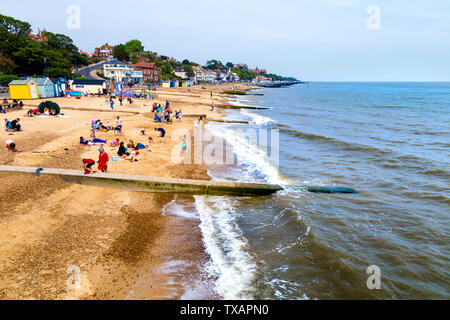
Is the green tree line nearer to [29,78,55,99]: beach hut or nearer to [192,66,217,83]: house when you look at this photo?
[29,78,55,99]: beach hut

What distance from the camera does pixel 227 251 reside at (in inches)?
354

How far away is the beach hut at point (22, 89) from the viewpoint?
35.0 m

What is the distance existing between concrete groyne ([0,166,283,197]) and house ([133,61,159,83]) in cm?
10895

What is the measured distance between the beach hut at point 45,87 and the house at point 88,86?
601 cm

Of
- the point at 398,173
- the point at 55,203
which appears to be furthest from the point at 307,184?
the point at 55,203

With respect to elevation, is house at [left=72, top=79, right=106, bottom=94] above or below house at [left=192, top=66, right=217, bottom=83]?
below

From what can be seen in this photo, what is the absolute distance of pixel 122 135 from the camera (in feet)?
70.4

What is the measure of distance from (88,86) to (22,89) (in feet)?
42.4

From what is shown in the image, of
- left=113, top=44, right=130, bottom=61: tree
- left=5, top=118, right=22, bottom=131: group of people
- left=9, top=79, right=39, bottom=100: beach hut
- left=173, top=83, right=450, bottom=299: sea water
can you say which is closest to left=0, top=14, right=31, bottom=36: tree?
left=113, top=44, right=130, bottom=61: tree

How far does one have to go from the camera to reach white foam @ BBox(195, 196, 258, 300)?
291 inches

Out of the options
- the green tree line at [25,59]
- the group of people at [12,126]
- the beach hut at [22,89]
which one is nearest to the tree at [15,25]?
the green tree line at [25,59]

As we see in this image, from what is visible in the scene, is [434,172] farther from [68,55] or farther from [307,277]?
[68,55]

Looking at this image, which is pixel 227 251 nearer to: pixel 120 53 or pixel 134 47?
pixel 120 53
